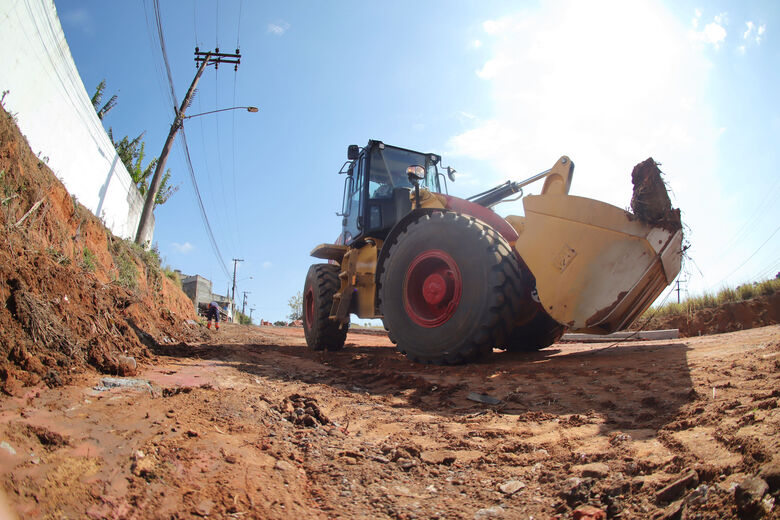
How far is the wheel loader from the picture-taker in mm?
3719

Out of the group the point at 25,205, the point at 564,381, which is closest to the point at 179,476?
the point at 564,381

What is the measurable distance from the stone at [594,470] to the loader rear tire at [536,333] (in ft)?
12.6

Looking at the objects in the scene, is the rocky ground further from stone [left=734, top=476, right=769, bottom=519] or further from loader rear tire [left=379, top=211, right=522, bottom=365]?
loader rear tire [left=379, top=211, right=522, bottom=365]

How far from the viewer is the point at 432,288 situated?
4.78 meters

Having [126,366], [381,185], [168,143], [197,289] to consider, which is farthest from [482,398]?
[197,289]

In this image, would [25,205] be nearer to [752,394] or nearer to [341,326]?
[341,326]

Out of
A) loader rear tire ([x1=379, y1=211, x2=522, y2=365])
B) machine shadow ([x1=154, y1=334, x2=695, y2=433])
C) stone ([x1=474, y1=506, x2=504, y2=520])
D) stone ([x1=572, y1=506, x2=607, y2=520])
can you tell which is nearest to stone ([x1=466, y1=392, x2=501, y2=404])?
machine shadow ([x1=154, y1=334, x2=695, y2=433])

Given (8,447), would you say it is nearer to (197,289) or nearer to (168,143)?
(168,143)

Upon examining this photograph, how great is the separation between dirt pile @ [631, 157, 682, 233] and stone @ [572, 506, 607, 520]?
2.85m

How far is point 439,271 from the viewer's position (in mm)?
4859

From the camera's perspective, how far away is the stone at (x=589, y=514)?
4.83 feet

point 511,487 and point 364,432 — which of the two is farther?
point 364,432

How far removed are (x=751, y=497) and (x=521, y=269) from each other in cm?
332

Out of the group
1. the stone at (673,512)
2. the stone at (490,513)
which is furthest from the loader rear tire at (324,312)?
the stone at (673,512)
